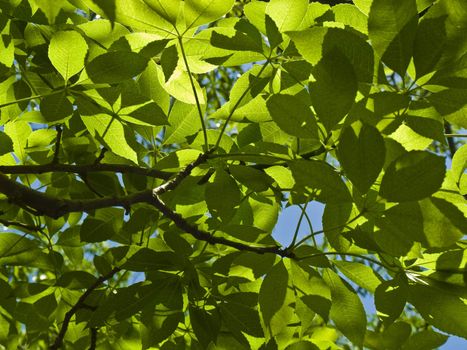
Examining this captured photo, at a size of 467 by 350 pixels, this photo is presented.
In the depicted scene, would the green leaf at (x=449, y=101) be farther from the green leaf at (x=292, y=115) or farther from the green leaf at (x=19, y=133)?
the green leaf at (x=19, y=133)

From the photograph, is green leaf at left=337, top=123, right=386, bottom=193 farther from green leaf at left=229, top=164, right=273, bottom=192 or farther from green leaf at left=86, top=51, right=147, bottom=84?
green leaf at left=86, top=51, right=147, bottom=84

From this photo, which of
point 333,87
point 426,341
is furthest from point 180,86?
point 426,341

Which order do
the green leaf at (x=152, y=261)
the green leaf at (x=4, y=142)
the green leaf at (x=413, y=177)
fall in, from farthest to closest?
1. the green leaf at (x=4, y=142)
2. the green leaf at (x=152, y=261)
3. the green leaf at (x=413, y=177)

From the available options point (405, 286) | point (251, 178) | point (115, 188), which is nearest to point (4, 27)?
point (115, 188)

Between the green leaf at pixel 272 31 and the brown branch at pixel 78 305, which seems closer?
the green leaf at pixel 272 31

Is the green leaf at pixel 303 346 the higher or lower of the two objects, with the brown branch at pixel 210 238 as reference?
lower

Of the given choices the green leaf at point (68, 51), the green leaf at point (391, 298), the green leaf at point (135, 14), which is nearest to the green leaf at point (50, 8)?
the green leaf at point (68, 51)

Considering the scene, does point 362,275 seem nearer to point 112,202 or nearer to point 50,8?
point 112,202

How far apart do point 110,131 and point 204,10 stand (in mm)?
332

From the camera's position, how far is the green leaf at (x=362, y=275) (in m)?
1.07

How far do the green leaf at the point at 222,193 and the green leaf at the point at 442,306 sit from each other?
1.11 ft

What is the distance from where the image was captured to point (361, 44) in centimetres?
87

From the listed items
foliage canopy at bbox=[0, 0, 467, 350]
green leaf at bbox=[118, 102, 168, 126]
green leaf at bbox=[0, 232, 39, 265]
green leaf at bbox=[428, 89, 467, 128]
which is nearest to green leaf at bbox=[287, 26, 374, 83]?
foliage canopy at bbox=[0, 0, 467, 350]

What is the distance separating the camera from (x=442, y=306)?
95cm
